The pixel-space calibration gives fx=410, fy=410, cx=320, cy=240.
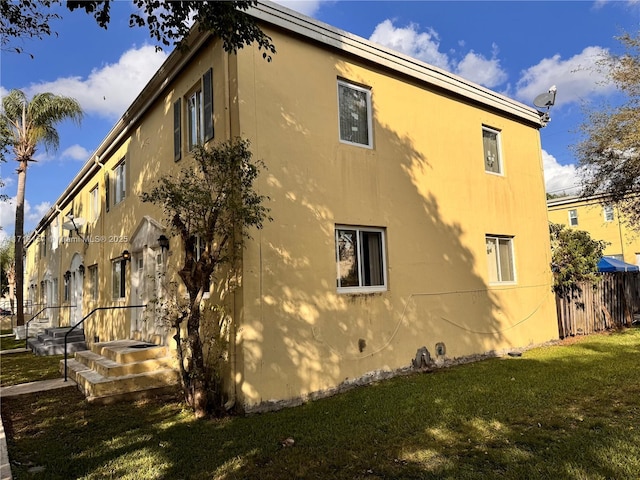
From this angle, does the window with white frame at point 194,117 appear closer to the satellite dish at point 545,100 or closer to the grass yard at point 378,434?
the grass yard at point 378,434

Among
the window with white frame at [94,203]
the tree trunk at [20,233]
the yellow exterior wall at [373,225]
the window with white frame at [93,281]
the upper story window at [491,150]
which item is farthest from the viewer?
the tree trunk at [20,233]

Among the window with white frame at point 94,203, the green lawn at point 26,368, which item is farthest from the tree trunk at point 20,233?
the window with white frame at point 94,203

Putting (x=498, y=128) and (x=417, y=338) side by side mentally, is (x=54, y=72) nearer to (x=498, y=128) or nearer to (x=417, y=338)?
(x=417, y=338)

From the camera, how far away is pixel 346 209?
7848 millimetres

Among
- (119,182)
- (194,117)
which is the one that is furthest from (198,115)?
(119,182)

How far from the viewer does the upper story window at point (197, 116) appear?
767cm

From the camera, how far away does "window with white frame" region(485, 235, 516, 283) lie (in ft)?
35.0

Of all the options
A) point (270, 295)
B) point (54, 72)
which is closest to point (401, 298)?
point (270, 295)

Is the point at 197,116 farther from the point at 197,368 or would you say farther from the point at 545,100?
the point at 545,100

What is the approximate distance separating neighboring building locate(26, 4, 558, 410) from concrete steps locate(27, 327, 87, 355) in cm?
255

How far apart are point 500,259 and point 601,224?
23.2 metres

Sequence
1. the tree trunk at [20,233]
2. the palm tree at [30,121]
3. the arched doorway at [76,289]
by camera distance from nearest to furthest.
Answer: the arched doorway at [76,289] → the palm tree at [30,121] → the tree trunk at [20,233]

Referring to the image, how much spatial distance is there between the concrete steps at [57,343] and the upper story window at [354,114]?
12.4m

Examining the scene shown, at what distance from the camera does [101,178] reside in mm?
14664
